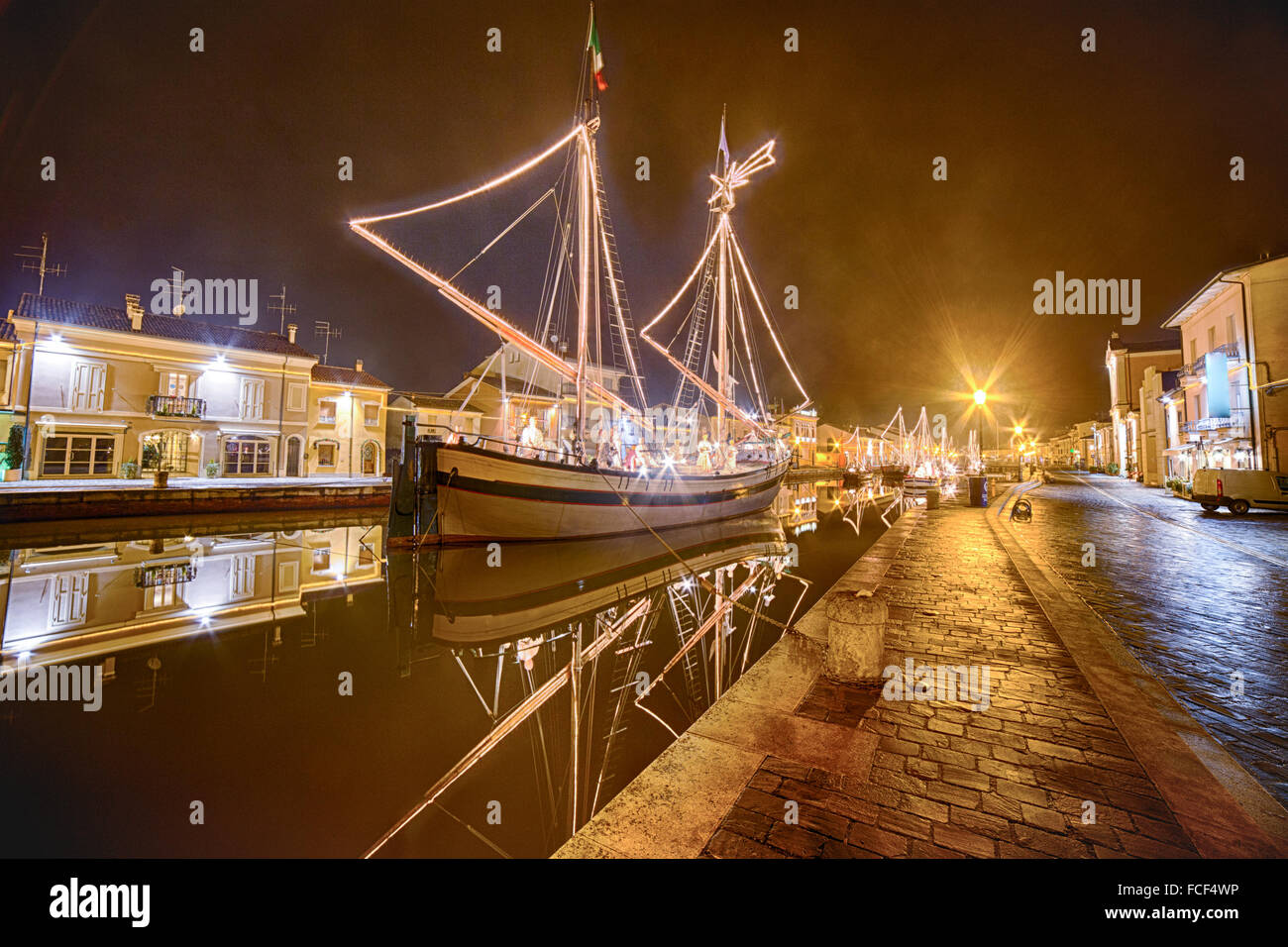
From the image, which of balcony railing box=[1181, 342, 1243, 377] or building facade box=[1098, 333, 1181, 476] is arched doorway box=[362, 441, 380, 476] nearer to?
balcony railing box=[1181, 342, 1243, 377]

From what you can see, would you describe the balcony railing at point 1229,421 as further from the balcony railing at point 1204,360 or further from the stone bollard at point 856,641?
the stone bollard at point 856,641

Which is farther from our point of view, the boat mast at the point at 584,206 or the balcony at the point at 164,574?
the boat mast at the point at 584,206

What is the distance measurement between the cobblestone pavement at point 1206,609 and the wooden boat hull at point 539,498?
10407 mm

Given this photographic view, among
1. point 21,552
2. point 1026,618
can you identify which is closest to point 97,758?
point 1026,618

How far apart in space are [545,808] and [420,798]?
0.91 m

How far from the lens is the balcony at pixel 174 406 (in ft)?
88.0

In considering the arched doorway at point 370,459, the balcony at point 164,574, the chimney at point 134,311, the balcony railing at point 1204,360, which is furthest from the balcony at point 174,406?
the balcony railing at point 1204,360

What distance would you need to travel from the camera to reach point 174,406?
27297 millimetres

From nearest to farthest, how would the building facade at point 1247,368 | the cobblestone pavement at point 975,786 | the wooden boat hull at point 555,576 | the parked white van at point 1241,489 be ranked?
the cobblestone pavement at point 975,786 < the wooden boat hull at point 555,576 < the parked white van at point 1241,489 < the building facade at point 1247,368

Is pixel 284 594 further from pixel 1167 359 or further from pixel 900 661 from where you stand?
pixel 1167 359

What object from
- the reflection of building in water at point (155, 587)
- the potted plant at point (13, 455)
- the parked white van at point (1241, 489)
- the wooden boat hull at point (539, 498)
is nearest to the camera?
the reflection of building in water at point (155, 587)

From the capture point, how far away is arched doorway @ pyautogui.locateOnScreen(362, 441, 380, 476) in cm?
3575

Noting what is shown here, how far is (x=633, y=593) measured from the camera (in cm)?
931

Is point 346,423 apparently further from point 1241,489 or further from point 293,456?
point 1241,489
